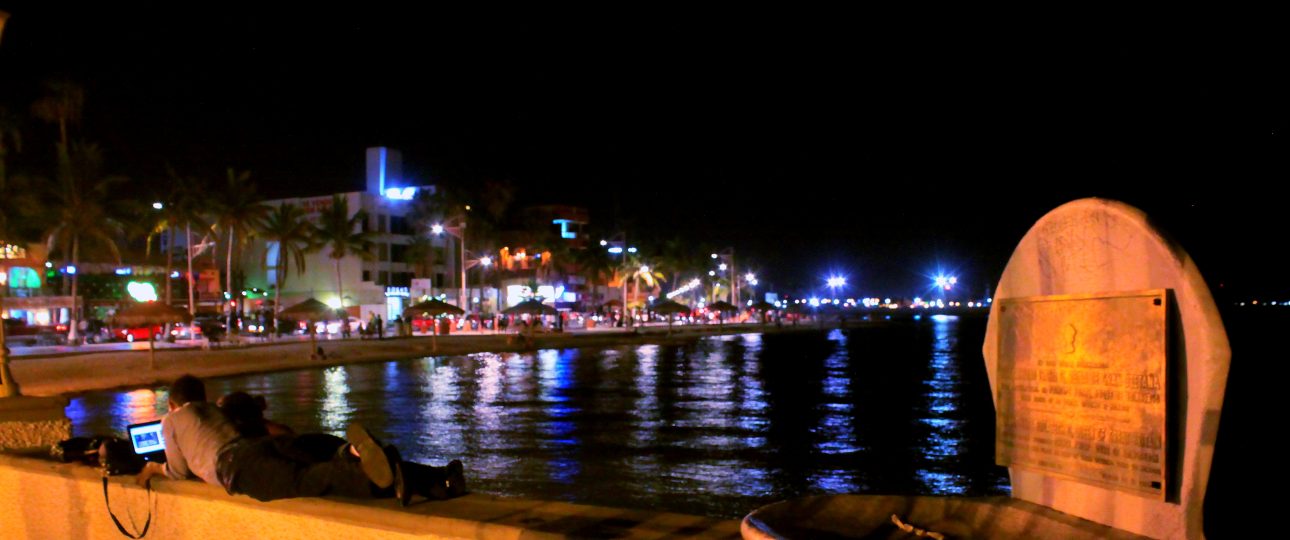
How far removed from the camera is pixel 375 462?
4.89m

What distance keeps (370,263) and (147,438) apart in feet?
276

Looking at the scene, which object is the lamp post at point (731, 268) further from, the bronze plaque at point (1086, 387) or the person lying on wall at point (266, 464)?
the bronze plaque at point (1086, 387)

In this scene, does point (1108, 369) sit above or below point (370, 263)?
below

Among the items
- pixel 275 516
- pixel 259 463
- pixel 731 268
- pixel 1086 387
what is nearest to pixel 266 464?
pixel 259 463

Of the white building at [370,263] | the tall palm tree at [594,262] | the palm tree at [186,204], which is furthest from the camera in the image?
the tall palm tree at [594,262]

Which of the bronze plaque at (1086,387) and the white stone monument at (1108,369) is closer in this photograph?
the white stone monument at (1108,369)

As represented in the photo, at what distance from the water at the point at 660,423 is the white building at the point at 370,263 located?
51473 millimetres

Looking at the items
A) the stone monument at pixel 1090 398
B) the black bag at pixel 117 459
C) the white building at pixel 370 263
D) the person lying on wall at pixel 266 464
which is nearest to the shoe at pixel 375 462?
the person lying on wall at pixel 266 464

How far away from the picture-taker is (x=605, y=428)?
17719 mm

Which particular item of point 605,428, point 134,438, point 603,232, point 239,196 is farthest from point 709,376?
point 603,232

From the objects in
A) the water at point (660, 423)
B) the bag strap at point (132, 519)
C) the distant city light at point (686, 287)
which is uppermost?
the distant city light at point (686, 287)

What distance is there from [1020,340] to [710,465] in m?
8.90

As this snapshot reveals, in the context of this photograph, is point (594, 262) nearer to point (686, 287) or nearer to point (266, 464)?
point (686, 287)

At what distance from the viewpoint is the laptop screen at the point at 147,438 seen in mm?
6484
